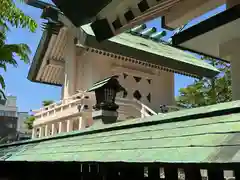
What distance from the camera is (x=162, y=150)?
2.35 m

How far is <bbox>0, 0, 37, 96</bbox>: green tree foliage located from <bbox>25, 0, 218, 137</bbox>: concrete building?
339cm

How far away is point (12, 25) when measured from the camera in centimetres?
958

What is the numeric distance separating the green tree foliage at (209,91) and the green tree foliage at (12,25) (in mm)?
10859

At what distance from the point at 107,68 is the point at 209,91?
7.50m

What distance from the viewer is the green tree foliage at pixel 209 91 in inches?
747

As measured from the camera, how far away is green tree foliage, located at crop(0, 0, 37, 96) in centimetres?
906

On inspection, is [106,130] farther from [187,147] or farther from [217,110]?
[187,147]
